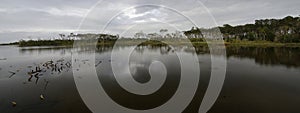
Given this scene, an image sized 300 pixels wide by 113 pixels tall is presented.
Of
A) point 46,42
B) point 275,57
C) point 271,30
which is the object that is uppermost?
point 271,30

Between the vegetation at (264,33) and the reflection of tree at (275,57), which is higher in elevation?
the vegetation at (264,33)

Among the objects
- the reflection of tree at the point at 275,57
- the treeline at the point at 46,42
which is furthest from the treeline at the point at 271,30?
the treeline at the point at 46,42

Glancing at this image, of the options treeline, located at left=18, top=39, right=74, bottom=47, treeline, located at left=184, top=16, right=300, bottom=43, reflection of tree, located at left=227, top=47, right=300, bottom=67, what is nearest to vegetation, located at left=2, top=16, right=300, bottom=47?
treeline, located at left=184, top=16, right=300, bottom=43

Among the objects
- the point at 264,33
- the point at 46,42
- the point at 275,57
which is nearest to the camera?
the point at 275,57

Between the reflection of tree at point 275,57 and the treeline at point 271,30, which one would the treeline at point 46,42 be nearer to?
the treeline at point 271,30

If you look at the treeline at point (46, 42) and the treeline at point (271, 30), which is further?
the treeline at point (46, 42)

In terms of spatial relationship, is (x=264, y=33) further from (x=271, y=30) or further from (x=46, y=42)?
(x=46, y=42)

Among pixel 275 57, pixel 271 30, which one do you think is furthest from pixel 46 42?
pixel 271 30

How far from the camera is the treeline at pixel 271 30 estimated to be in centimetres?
3561

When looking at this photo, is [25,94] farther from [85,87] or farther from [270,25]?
[270,25]

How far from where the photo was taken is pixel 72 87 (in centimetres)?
817

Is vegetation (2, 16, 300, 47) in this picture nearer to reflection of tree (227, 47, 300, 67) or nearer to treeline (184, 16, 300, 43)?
treeline (184, 16, 300, 43)

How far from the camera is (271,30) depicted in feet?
136

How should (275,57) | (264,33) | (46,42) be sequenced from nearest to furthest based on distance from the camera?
(275,57), (264,33), (46,42)
